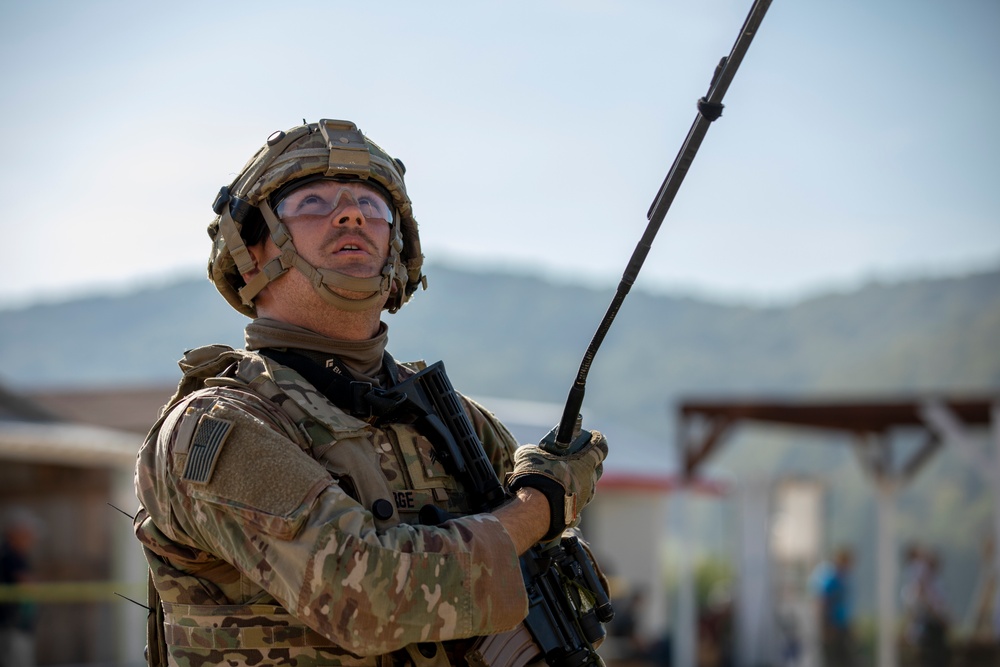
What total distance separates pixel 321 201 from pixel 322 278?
0.22m

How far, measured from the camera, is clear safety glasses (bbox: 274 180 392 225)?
3.18 m

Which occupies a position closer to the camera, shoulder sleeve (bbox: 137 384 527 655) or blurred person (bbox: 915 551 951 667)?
shoulder sleeve (bbox: 137 384 527 655)

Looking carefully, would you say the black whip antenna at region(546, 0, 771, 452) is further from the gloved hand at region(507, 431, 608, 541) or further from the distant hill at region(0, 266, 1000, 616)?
the distant hill at region(0, 266, 1000, 616)

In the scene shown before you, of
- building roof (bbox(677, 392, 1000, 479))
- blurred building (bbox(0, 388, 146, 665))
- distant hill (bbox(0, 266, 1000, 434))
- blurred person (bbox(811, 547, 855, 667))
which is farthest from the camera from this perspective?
distant hill (bbox(0, 266, 1000, 434))

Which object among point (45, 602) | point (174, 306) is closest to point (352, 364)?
point (45, 602)

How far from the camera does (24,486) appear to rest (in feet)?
53.4

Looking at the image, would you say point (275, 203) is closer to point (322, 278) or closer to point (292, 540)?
point (322, 278)

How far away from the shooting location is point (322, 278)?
10.2ft

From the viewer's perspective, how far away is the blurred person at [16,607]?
11.2m

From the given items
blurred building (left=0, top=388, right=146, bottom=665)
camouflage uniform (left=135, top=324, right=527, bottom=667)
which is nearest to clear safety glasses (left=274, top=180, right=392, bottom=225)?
Answer: camouflage uniform (left=135, top=324, right=527, bottom=667)

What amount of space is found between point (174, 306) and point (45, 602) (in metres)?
149

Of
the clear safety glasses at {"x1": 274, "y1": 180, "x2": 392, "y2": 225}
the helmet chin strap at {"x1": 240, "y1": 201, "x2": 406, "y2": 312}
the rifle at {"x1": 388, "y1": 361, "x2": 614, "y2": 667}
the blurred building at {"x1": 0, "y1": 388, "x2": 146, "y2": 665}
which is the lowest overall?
the rifle at {"x1": 388, "y1": 361, "x2": 614, "y2": 667}

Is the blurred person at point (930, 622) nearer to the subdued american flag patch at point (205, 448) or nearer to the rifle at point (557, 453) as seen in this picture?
the rifle at point (557, 453)

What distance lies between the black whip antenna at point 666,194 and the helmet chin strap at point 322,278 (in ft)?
1.88
